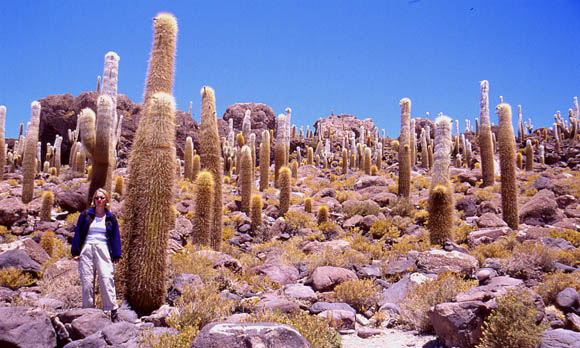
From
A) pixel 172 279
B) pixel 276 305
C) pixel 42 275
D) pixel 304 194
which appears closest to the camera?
pixel 276 305

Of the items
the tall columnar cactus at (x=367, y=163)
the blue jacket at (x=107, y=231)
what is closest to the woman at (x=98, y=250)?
the blue jacket at (x=107, y=231)

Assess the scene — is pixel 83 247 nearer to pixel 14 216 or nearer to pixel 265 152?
pixel 14 216

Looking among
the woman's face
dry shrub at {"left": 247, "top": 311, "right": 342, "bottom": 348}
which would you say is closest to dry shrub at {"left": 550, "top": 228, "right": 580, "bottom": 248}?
dry shrub at {"left": 247, "top": 311, "right": 342, "bottom": 348}

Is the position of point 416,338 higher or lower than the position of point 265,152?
lower

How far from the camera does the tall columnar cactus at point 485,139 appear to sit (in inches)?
792

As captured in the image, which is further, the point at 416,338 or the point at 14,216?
the point at 14,216

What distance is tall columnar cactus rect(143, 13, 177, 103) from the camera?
810 centimetres

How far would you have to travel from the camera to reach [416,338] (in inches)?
223

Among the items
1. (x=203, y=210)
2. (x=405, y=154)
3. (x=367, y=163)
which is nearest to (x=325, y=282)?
(x=203, y=210)

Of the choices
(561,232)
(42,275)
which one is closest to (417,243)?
(561,232)

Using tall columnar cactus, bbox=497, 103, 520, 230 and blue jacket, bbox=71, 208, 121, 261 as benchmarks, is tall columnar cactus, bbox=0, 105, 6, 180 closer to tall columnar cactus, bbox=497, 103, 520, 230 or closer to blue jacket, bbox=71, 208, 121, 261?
blue jacket, bbox=71, 208, 121, 261

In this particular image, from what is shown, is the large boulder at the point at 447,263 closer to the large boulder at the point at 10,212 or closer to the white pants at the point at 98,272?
the white pants at the point at 98,272

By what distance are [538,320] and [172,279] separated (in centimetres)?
563

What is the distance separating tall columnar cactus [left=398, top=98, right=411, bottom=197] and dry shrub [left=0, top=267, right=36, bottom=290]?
45.7 ft
